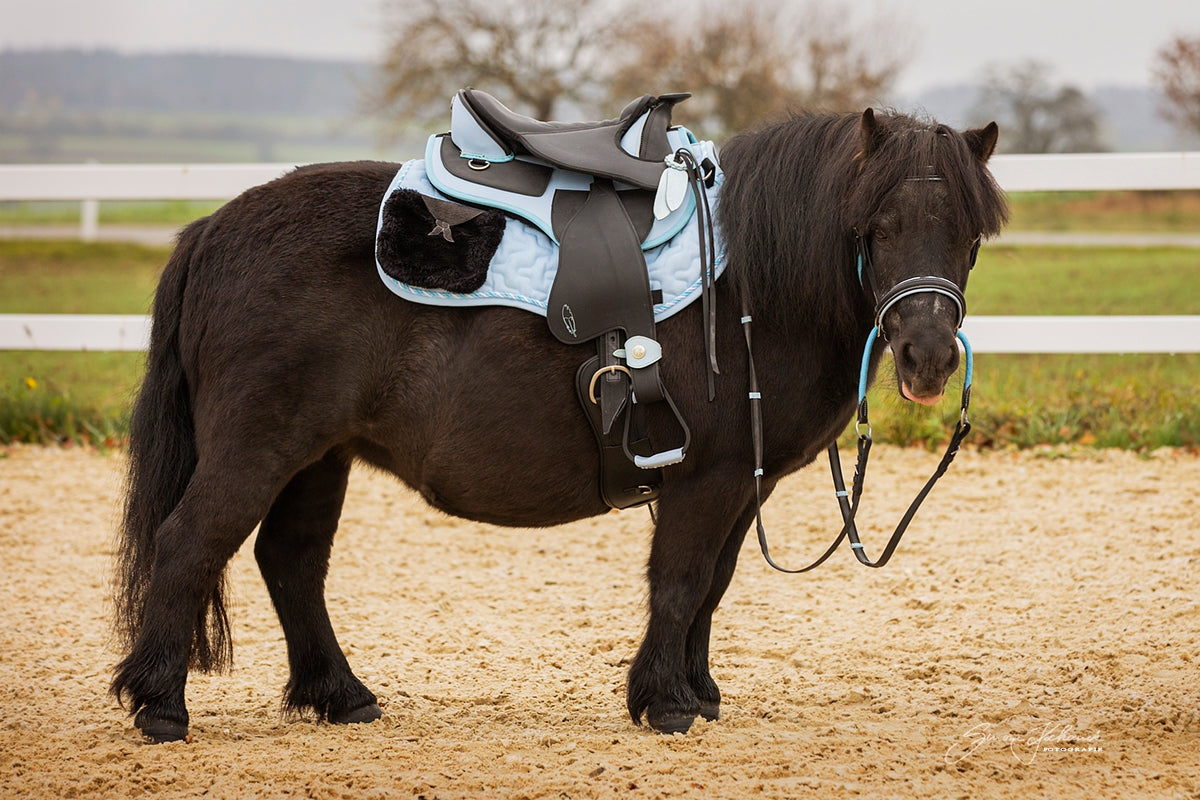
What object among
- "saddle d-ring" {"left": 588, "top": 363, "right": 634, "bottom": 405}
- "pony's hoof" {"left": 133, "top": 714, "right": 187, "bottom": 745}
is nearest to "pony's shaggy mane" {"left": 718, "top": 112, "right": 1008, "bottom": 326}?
"saddle d-ring" {"left": 588, "top": 363, "right": 634, "bottom": 405}

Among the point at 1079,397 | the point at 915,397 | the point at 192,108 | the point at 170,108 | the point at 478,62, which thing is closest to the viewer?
the point at 915,397

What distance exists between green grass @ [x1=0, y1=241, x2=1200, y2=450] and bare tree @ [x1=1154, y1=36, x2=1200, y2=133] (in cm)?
1231

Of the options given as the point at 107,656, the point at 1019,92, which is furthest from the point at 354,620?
the point at 1019,92

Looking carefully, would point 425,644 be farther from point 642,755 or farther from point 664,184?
point 664,184

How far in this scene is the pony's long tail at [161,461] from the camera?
3254 millimetres

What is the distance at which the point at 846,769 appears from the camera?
2939 mm

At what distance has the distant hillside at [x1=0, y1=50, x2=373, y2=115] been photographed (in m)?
77.8

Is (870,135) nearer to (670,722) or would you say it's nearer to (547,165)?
(547,165)

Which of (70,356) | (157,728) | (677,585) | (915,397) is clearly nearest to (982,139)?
(915,397)

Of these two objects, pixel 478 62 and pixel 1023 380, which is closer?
pixel 1023 380

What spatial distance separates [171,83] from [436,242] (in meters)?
103

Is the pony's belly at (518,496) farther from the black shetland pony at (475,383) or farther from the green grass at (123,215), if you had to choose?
the green grass at (123,215)

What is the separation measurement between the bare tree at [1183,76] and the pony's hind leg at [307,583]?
976 inches

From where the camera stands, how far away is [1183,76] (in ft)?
78.1
